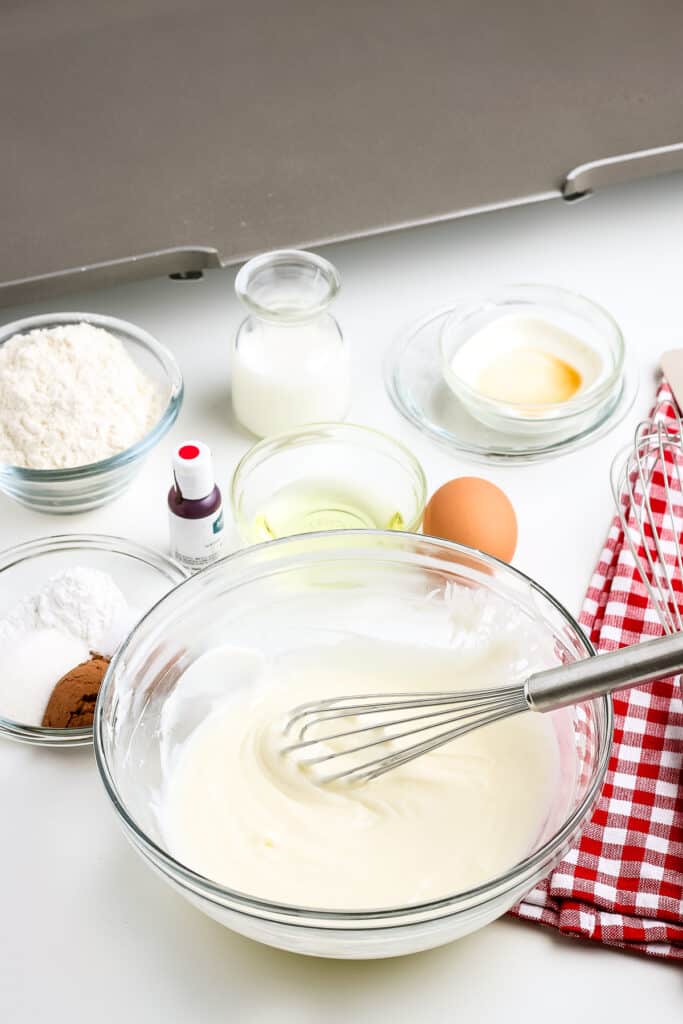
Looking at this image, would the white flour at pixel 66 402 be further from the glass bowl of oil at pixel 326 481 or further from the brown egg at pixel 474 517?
the brown egg at pixel 474 517

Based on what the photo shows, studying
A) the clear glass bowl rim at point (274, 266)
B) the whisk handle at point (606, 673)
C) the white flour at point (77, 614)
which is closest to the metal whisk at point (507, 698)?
the whisk handle at point (606, 673)

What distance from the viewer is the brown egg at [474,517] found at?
0.95 meters

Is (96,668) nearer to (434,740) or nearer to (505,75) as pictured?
(434,740)

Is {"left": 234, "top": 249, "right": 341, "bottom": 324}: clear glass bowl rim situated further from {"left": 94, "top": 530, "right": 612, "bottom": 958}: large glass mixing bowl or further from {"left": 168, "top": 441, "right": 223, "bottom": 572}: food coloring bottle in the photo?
{"left": 94, "top": 530, "right": 612, "bottom": 958}: large glass mixing bowl

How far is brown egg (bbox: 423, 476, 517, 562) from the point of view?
0.95 meters

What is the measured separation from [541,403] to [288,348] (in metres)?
0.25

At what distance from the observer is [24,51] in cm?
122

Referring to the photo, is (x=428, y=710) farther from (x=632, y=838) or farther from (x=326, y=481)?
(x=326, y=481)

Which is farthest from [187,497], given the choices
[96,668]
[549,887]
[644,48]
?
[644,48]

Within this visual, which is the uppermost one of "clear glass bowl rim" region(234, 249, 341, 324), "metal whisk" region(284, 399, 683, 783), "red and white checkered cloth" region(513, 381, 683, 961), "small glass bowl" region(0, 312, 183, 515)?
"clear glass bowl rim" region(234, 249, 341, 324)

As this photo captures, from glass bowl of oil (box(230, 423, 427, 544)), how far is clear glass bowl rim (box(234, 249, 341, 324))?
0.10 metres

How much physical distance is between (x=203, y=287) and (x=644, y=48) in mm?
554

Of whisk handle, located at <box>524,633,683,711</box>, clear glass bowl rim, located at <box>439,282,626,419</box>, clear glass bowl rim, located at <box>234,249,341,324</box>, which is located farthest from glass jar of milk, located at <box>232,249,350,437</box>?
whisk handle, located at <box>524,633,683,711</box>

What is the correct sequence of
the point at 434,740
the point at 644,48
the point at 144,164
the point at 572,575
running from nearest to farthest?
the point at 434,740 < the point at 572,575 < the point at 144,164 < the point at 644,48
